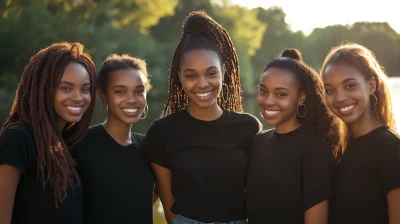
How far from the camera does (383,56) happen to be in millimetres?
61438

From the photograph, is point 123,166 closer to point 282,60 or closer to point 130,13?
point 282,60

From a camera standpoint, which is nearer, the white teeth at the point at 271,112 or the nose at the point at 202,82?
the white teeth at the point at 271,112

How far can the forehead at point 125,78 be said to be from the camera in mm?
3539

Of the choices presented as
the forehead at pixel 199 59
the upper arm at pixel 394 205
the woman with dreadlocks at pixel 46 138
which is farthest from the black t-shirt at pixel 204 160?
the upper arm at pixel 394 205

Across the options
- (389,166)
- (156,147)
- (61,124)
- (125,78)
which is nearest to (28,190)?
(61,124)

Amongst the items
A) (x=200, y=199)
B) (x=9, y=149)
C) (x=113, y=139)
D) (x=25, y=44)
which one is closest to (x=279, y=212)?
(x=200, y=199)

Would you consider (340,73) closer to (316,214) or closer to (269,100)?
(269,100)

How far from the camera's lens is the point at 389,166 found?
2.76 metres

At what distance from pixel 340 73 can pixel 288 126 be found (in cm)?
46

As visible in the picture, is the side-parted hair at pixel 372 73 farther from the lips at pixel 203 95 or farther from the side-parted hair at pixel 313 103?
the lips at pixel 203 95

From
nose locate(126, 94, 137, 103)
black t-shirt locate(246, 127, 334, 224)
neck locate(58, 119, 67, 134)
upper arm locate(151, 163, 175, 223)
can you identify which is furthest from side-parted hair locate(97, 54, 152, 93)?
black t-shirt locate(246, 127, 334, 224)

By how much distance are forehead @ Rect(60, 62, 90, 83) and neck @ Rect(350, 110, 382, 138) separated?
1.71m

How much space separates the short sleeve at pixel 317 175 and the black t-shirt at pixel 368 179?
0.31 feet

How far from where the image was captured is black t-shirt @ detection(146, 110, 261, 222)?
10.7ft
